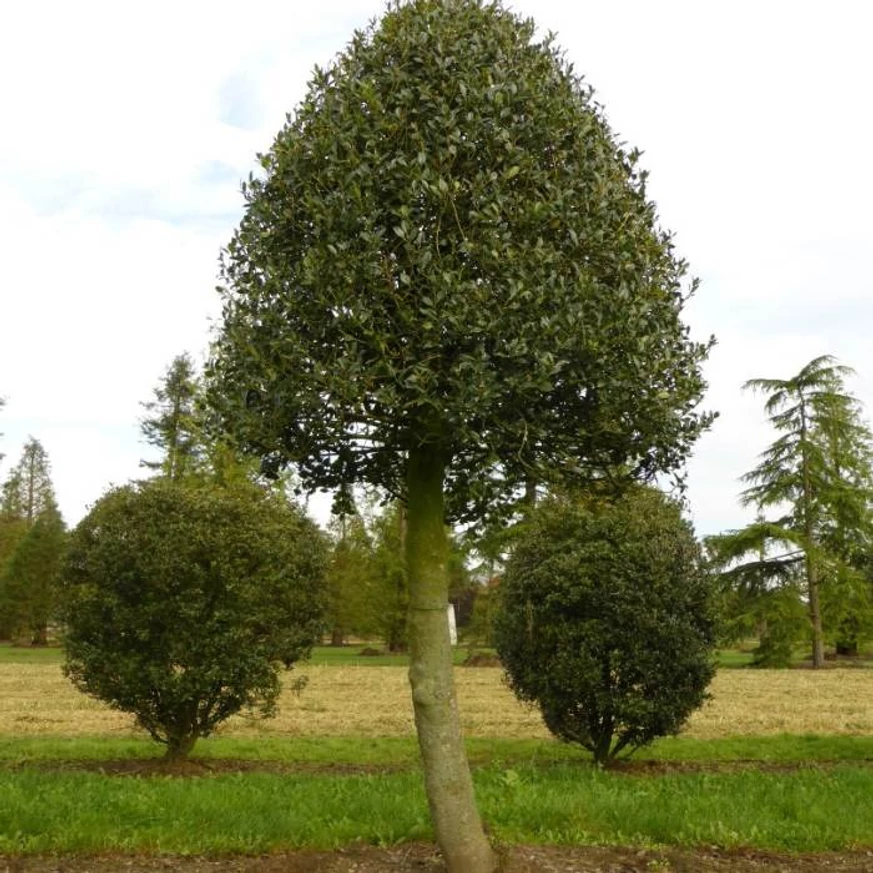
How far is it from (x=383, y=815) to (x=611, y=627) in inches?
196

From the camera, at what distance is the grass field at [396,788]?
7402 mm

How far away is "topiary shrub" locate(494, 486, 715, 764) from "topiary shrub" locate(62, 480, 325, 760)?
130 inches

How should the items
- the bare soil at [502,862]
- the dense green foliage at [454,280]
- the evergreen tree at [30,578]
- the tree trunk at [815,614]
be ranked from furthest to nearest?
1. the evergreen tree at [30,578]
2. the tree trunk at [815,614]
3. the bare soil at [502,862]
4. the dense green foliage at [454,280]

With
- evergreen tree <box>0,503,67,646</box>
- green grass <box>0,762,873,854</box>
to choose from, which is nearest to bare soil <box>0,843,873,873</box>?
green grass <box>0,762,873,854</box>

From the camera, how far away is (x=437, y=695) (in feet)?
20.3

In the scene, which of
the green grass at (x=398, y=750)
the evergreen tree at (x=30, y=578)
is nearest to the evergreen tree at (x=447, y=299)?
the green grass at (x=398, y=750)

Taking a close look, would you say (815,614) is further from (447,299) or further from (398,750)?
(447,299)

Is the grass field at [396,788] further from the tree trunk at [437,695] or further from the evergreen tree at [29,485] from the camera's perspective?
Answer: the evergreen tree at [29,485]

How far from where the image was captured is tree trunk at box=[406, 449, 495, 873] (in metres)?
6.12

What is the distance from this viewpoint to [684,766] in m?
13.0

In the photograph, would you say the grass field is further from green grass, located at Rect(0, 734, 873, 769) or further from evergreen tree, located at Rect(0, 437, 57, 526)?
evergreen tree, located at Rect(0, 437, 57, 526)

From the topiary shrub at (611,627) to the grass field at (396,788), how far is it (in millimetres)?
818

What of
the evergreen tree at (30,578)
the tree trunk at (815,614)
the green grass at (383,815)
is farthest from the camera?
the evergreen tree at (30,578)

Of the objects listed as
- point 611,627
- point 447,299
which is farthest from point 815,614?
point 447,299
